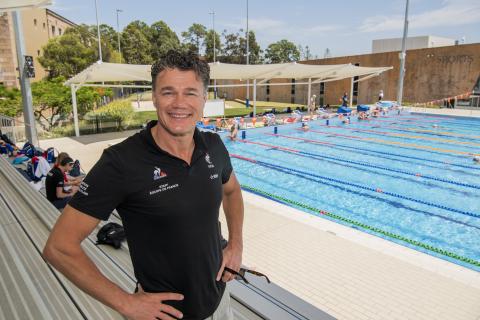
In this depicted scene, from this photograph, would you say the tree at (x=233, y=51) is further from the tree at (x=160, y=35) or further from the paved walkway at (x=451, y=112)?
the paved walkway at (x=451, y=112)

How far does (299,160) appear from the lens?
34.0 ft

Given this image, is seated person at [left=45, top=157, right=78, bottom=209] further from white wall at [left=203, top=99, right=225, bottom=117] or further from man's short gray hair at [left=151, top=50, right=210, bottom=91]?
white wall at [left=203, top=99, right=225, bottom=117]

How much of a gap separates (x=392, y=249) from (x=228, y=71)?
38.2 feet

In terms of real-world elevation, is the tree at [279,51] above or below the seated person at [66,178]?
above

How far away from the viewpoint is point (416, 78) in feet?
78.9

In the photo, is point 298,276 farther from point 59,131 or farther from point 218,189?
point 59,131

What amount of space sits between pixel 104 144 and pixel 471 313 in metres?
10.8

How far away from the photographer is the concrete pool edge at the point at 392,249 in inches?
159

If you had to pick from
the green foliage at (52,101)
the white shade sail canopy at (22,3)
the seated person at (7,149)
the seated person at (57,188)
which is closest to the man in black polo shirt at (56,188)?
the seated person at (57,188)

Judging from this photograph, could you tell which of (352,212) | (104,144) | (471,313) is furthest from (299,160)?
(471,313)

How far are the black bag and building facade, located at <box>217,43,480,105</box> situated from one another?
16567mm

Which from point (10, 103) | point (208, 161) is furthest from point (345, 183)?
point (10, 103)

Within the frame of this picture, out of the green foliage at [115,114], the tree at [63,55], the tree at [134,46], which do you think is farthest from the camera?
the tree at [134,46]

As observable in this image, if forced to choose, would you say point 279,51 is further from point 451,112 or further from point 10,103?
point 10,103
